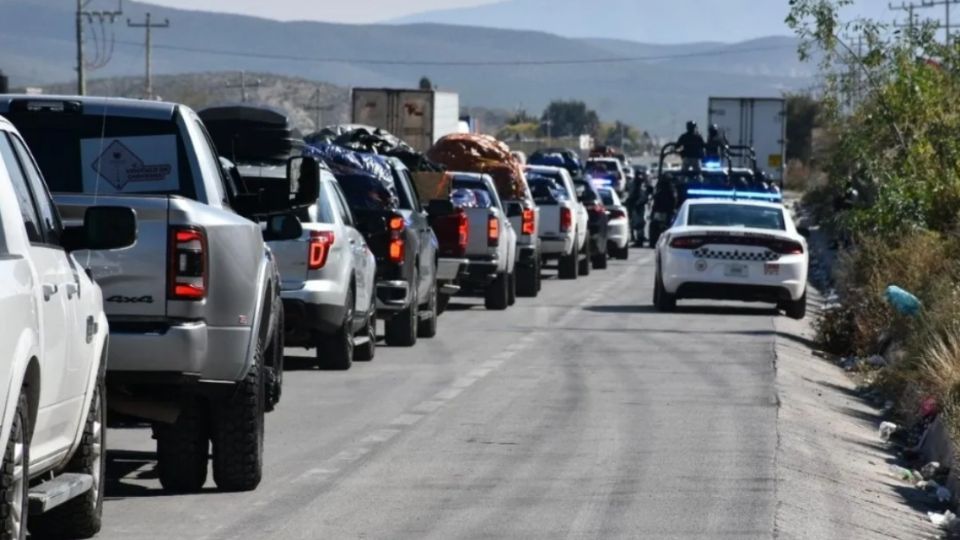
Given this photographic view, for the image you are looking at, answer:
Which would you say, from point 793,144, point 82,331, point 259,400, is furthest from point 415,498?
point 793,144

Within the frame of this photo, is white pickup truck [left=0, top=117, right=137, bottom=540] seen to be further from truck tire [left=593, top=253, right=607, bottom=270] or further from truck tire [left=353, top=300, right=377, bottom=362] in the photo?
truck tire [left=593, top=253, right=607, bottom=270]

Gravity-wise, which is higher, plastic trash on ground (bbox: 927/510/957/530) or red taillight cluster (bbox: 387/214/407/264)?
red taillight cluster (bbox: 387/214/407/264)

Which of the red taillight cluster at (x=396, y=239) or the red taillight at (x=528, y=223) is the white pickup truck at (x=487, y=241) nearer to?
the red taillight at (x=528, y=223)

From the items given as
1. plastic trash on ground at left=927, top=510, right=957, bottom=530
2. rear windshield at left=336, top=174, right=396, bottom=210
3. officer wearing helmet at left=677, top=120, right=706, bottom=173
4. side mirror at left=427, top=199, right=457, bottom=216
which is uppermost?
officer wearing helmet at left=677, top=120, right=706, bottom=173

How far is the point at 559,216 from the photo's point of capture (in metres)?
37.2

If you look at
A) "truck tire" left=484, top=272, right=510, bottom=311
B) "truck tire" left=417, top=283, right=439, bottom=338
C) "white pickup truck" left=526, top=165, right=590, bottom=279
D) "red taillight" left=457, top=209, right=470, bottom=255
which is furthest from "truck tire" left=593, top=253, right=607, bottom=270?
"truck tire" left=417, top=283, right=439, bottom=338

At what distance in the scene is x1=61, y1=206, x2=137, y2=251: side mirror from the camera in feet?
29.5

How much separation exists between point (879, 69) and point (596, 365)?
12252mm

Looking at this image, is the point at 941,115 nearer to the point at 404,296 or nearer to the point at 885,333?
the point at 885,333

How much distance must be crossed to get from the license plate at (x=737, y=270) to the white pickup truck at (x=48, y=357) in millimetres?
18320

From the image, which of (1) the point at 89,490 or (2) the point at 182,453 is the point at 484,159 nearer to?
(2) the point at 182,453

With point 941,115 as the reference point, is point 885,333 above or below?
below

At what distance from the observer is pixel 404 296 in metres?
21.8

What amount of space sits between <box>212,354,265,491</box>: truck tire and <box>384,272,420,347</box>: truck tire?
10.8 metres
